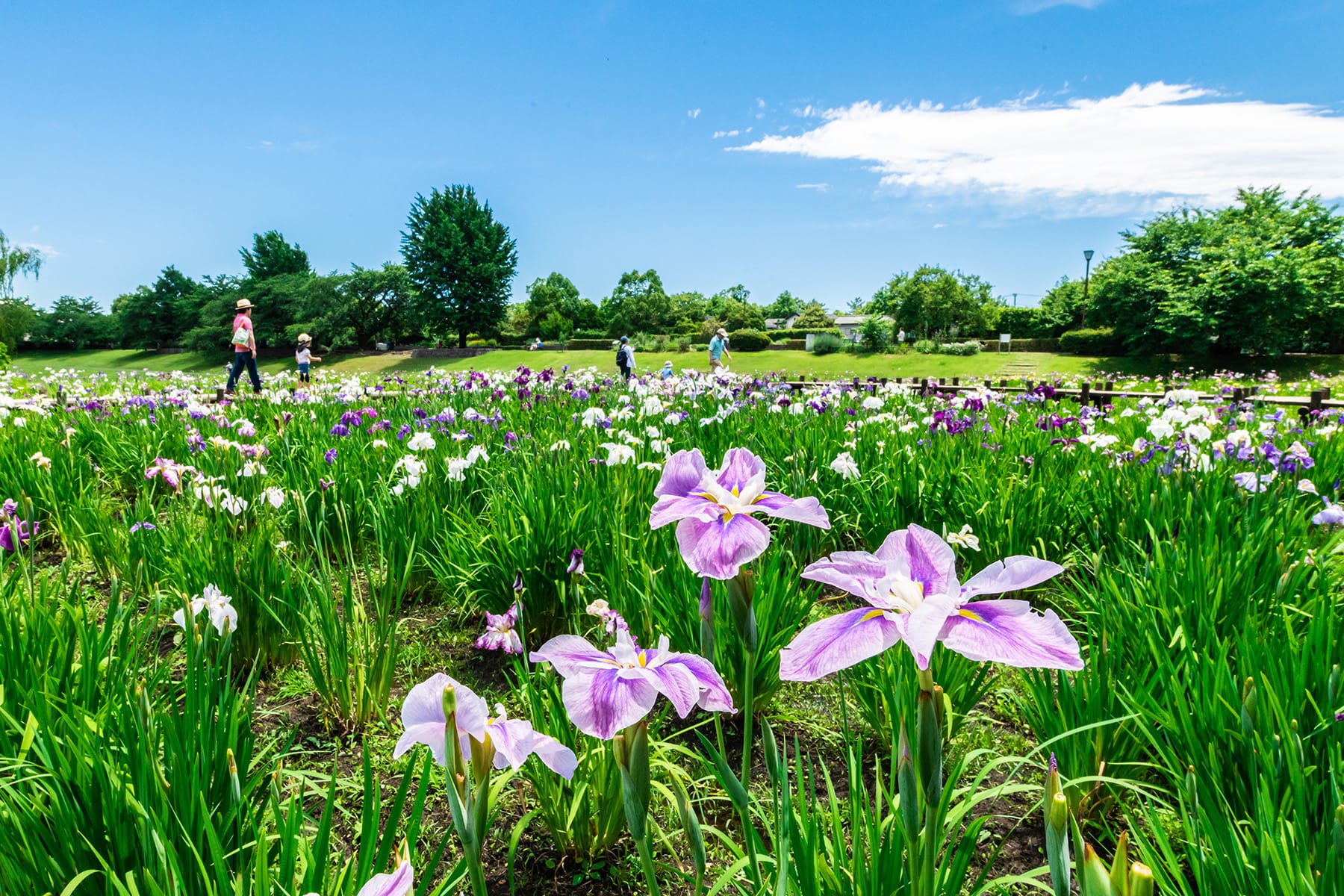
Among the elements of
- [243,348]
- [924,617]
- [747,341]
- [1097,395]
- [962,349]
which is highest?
[747,341]

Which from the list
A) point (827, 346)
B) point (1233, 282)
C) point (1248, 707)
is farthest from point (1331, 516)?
point (827, 346)

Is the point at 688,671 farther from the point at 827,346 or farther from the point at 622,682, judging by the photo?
the point at 827,346

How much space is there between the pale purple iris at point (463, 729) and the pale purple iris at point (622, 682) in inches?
2.4

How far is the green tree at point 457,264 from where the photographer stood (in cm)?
4622

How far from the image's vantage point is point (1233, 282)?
24422 mm

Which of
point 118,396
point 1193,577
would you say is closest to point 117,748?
point 1193,577

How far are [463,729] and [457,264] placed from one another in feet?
161

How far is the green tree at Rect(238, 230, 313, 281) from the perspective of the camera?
64.5m

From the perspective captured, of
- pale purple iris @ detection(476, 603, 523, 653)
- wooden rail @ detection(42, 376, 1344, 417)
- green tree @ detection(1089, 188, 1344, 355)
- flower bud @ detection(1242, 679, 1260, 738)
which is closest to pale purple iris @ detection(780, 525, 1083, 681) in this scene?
flower bud @ detection(1242, 679, 1260, 738)

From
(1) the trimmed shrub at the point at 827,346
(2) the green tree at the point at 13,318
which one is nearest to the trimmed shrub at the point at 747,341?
(1) the trimmed shrub at the point at 827,346

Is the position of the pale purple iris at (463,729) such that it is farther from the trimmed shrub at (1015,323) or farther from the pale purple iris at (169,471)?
the trimmed shrub at (1015,323)

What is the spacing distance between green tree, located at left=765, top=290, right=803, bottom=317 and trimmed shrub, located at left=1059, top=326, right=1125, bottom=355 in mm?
86699

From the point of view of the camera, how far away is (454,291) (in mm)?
46562

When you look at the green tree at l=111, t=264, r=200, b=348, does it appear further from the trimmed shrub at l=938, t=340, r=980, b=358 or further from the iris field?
the iris field
